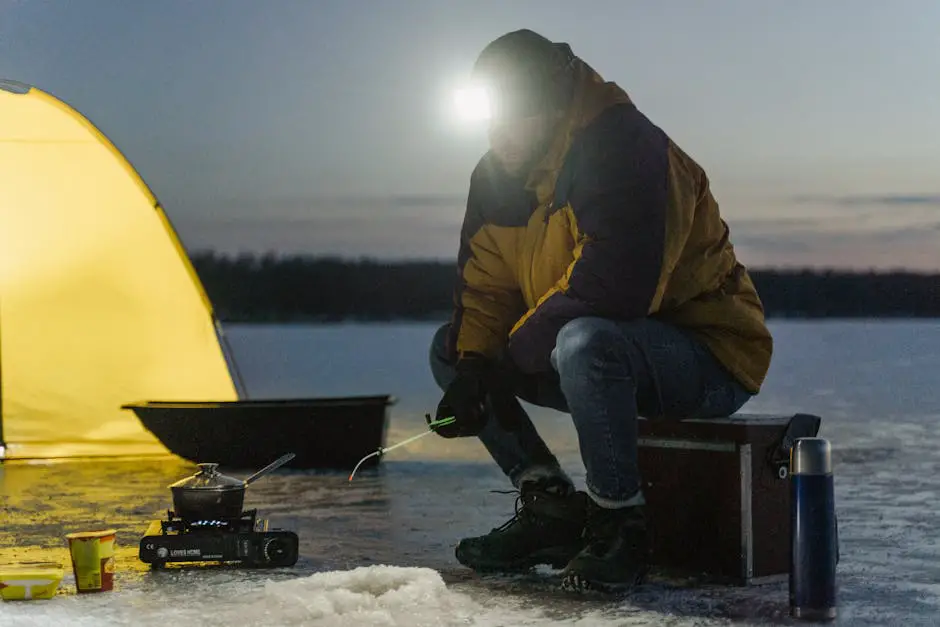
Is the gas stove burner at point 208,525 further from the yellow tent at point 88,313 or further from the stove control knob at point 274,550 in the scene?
the yellow tent at point 88,313

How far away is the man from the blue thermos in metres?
0.37

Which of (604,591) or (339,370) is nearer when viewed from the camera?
(604,591)

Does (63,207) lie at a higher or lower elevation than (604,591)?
higher

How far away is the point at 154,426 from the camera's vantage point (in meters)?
5.26

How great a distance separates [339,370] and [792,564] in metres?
12.7

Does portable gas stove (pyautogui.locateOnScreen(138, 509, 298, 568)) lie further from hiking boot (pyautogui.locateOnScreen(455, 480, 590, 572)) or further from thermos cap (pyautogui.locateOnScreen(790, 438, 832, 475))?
thermos cap (pyautogui.locateOnScreen(790, 438, 832, 475))

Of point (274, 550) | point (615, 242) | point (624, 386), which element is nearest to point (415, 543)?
point (274, 550)

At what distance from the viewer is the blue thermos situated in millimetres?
2330

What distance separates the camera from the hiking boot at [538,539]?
2.83 metres

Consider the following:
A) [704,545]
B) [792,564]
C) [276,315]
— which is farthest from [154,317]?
[276,315]

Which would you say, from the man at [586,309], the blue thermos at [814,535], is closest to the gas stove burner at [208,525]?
the man at [586,309]

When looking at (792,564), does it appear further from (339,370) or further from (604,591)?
(339,370)

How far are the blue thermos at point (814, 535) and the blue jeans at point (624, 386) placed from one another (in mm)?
374

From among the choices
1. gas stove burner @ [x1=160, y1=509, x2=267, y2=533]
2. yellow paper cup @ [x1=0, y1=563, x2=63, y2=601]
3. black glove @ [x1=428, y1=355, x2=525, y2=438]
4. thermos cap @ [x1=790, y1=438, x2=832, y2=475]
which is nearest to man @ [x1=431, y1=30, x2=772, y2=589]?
black glove @ [x1=428, y1=355, x2=525, y2=438]
